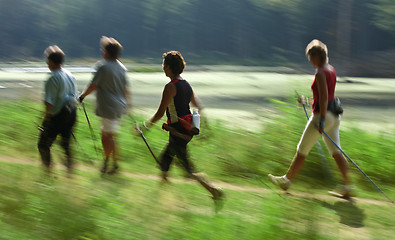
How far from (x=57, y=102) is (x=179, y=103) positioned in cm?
127

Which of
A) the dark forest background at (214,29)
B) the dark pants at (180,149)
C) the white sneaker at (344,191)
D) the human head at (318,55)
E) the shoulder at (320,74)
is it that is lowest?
the dark forest background at (214,29)

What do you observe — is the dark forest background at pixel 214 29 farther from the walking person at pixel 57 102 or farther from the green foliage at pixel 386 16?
the walking person at pixel 57 102

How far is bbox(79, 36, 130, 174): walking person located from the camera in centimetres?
568

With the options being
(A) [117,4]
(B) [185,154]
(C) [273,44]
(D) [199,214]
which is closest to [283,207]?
(D) [199,214]

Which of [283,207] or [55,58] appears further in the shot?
[55,58]

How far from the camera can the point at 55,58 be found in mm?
5340

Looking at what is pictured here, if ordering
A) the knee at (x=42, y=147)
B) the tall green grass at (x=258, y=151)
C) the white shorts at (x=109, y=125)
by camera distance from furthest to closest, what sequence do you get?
the tall green grass at (x=258, y=151) → the white shorts at (x=109, y=125) → the knee at (x=42, y=147)

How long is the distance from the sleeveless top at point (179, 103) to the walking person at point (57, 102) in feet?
3.57

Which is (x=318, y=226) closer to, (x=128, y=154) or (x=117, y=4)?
(x=128, y=154)

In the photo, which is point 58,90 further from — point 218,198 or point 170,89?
point 218,198

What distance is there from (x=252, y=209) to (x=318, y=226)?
0.52 meters

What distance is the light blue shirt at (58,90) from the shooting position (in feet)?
17.4

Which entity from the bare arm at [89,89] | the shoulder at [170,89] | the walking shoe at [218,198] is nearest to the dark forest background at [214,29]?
the bare arm at [89,89]

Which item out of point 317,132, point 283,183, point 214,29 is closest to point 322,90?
point 317,132
